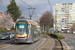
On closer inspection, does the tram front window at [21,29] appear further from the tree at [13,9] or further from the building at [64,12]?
the building at [64,12]

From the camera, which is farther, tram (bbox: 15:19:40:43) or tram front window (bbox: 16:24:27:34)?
tram front window (bbox: 16:24:27:34)

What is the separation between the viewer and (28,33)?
18.0m

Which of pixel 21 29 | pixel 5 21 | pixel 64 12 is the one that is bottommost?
pixel 21 29

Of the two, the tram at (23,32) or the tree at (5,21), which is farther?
the tree at (5,21)

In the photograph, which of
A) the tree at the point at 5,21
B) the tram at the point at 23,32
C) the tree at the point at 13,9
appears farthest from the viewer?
the tree at the point at 13,9

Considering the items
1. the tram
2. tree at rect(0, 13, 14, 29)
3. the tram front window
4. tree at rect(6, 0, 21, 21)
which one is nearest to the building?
tree at rect(6, 0, 21, 21)

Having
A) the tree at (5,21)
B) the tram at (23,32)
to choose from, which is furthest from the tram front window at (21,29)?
the tree at (5,21)

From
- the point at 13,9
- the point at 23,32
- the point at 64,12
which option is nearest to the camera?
the point at 23,32

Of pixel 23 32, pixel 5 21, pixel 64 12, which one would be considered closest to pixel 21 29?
pixel 23 32

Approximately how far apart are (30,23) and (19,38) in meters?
2.48

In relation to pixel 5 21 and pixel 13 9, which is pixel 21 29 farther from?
pixel 13 9

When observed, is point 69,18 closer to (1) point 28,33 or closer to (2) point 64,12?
(2) point 64,12

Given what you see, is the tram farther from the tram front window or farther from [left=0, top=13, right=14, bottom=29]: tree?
[left=0, top=13, right=14, bottom=29]: tree

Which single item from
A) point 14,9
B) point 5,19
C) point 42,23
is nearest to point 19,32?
point 5,19
